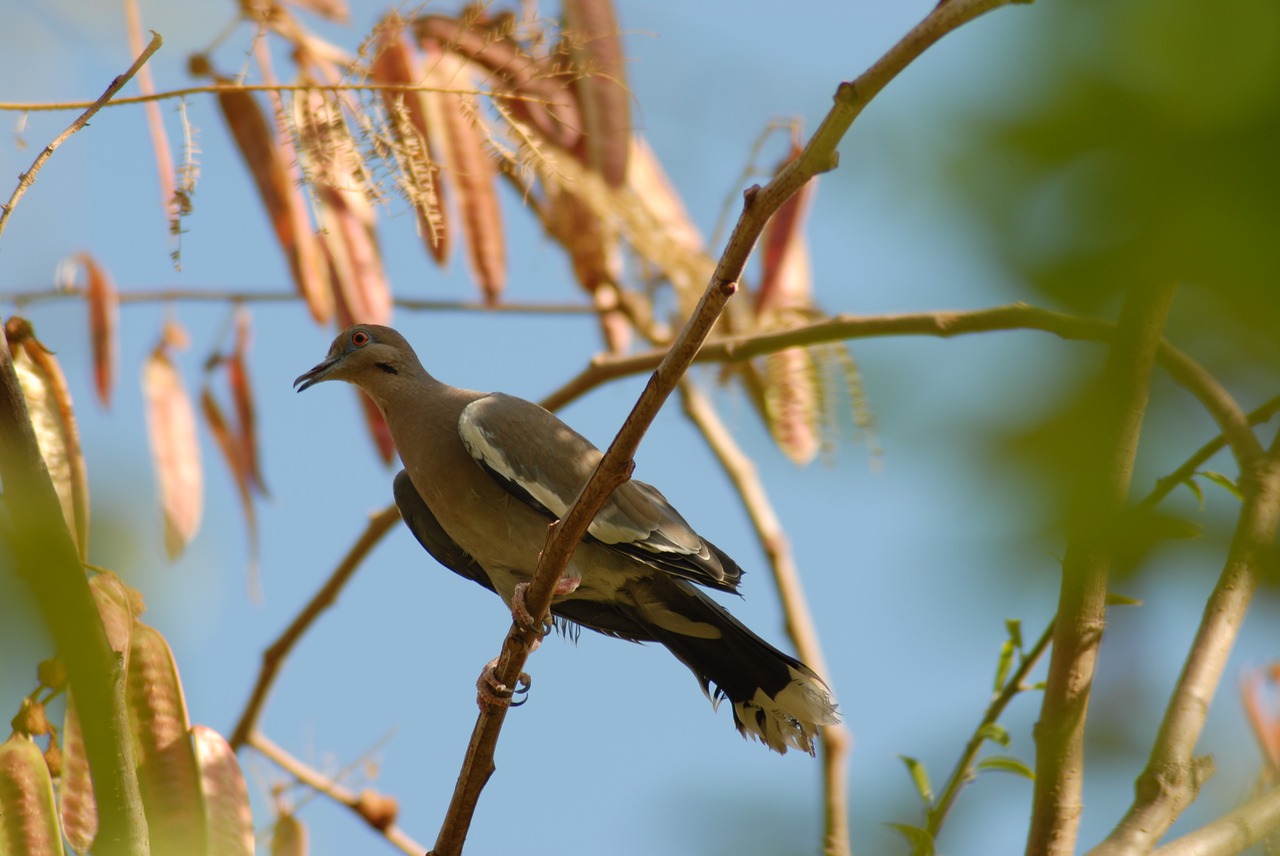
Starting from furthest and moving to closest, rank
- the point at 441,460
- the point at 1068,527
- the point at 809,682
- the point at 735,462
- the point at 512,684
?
the point at 735,462 → the point at 441,460 → the point at 809,682 → the point at 512,684 → the point at 1068,527

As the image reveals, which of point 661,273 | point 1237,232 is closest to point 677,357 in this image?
point 1237,232

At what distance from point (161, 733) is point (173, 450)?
2.02m

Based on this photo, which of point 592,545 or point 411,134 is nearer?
point 411,134

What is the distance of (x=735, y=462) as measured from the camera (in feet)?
19.0

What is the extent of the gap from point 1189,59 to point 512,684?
2.64 meters

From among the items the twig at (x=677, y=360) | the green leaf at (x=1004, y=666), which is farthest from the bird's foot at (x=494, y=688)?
the green leaf at (x=1004, y=666)

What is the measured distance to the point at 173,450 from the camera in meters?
4.20

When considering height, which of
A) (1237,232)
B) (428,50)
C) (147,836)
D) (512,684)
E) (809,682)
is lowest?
(147,836)

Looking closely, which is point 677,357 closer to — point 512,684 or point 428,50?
point 512,684

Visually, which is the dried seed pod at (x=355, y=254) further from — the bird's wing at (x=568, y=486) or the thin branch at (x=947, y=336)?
the thin branch at (x=947, y=336)

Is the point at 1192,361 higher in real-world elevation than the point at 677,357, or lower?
lower

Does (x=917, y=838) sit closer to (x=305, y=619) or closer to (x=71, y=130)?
(x=71, y=130)

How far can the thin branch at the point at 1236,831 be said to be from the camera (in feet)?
6.85

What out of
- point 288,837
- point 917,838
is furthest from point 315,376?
point 917,838
